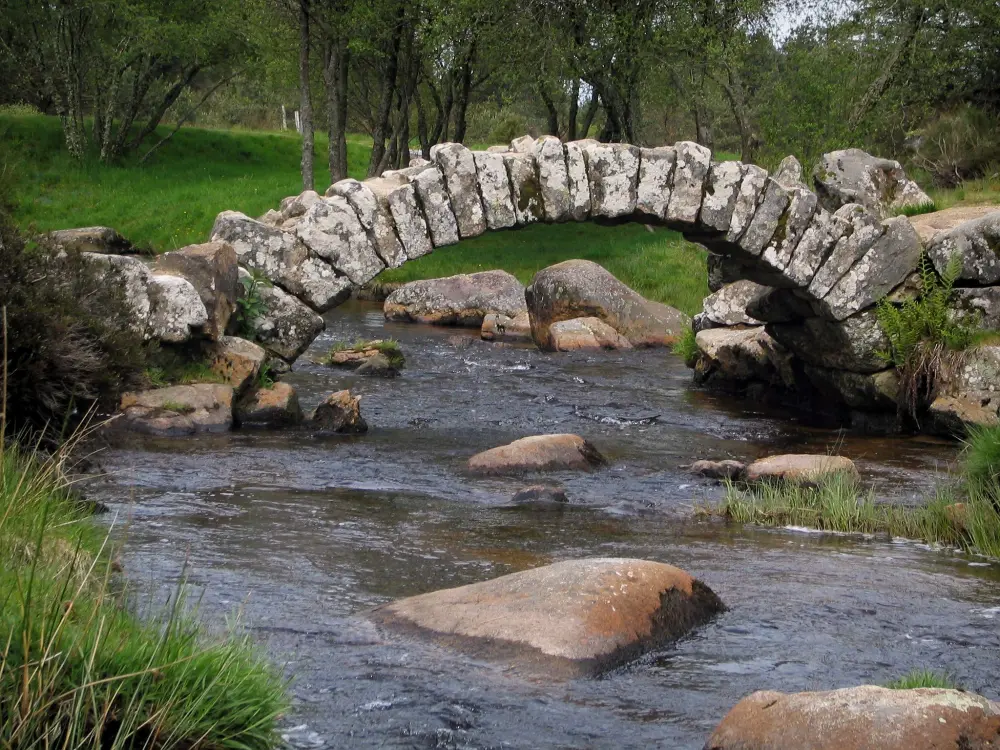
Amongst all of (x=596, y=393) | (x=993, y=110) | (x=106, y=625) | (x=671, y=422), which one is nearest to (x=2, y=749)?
(x=106, y=625)

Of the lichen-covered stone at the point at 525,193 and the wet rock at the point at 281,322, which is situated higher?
the lichen-covered stone at the point at 525,193

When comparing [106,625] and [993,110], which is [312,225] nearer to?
[106,625]

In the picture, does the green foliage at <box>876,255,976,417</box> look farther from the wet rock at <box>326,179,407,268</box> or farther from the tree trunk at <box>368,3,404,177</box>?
the tree trunk at <box>368,3,404,177</box>

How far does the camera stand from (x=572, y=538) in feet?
24.9

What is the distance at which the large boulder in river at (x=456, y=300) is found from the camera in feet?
75.6

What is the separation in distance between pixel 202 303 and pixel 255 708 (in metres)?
8.30

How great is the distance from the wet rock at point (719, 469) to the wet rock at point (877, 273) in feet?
10.4

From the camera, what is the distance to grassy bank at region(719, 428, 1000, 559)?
25.4 feet

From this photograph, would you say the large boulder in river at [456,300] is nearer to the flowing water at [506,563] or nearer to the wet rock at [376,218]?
the flowing water at [506,563]

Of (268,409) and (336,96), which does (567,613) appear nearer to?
(268,409)

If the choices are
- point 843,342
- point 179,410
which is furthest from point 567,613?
point 843,342

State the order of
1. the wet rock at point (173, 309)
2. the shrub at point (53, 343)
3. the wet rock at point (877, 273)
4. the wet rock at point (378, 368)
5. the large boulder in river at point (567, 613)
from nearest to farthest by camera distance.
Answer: the large boulder in river at point (567, 613) → the shrub at point (53, 343) → the wet rock at point (173, 309) → the wet rock at point (877, 273) → the wet rock at point (378, 368)

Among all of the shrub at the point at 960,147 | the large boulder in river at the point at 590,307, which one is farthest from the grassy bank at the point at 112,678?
the shrub at the point at 960,147

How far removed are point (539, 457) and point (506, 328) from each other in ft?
37.9
